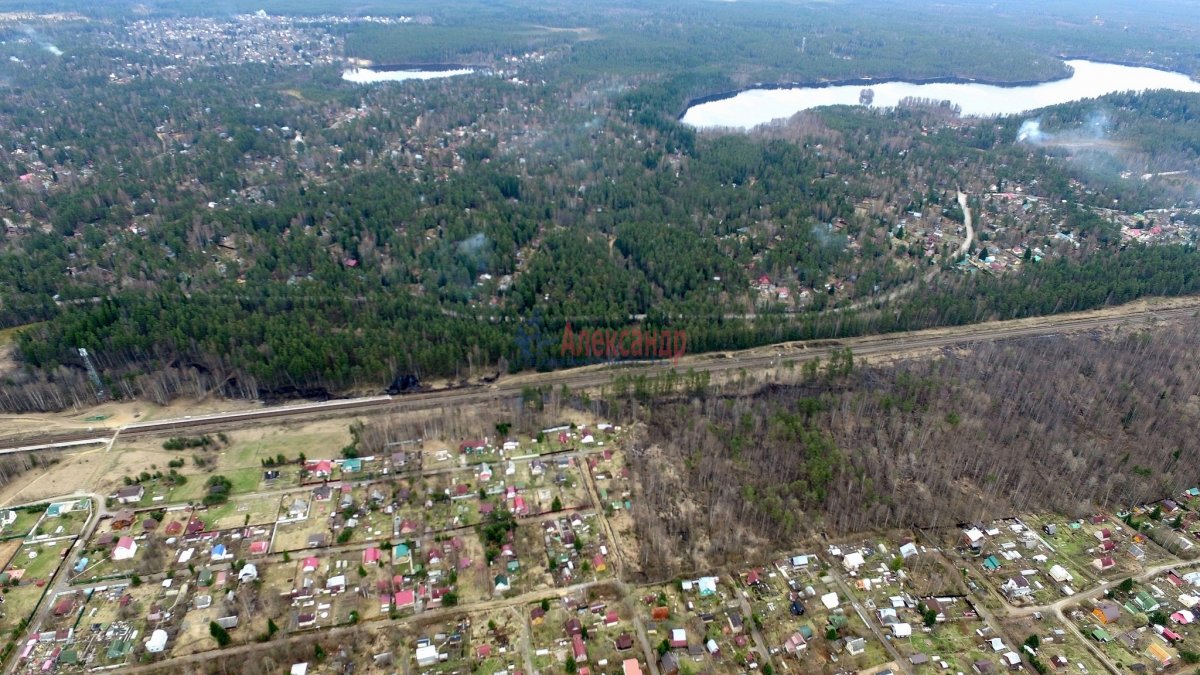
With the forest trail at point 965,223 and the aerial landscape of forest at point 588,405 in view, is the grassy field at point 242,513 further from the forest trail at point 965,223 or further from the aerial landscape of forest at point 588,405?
the forest trail at point 965,223

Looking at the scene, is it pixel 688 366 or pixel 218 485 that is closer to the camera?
pixel 218 485

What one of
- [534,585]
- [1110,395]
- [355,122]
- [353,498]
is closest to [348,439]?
[353,498]

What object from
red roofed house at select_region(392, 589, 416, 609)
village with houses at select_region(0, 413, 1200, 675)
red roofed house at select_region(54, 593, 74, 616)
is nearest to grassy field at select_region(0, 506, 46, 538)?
village with houses at select_region(0, 413, 1200, 675)

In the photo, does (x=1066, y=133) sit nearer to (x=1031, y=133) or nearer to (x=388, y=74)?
(x=1031, y=133)

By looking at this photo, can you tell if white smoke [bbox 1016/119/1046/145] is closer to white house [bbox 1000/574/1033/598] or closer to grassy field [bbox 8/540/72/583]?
white house [bbox 1000/574/1033/598]

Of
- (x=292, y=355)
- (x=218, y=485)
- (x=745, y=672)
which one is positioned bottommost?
(x=745, y=672)

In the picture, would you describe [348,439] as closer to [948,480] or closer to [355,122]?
[948,480]

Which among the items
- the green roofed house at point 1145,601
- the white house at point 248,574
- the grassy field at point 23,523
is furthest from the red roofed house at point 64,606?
the green roofed house at point 1145,601
